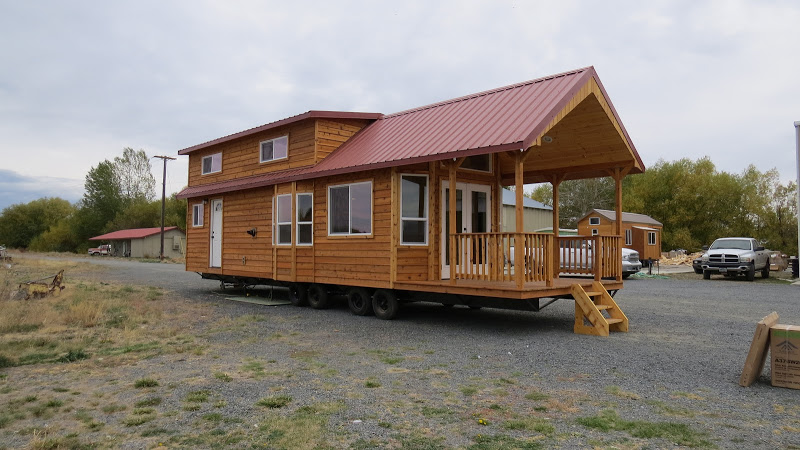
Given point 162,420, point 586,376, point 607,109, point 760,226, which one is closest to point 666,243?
point 760,226

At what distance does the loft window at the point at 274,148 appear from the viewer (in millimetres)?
13172

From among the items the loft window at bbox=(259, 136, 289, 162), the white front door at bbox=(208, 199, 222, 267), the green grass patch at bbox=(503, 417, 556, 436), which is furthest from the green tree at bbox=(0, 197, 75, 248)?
the green grass patch at bbox=(503, 417, 556, 436)

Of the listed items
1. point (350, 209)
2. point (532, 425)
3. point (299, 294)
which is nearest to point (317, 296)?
point (299, 294)

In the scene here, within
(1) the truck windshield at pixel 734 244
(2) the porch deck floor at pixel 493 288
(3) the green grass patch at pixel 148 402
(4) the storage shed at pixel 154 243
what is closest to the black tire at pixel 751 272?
(1) the truck windshield at pixel 734 244

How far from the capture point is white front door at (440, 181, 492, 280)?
411 inches

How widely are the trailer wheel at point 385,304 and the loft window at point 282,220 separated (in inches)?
120

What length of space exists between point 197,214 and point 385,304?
8157mm

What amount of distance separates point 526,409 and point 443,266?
578 cm

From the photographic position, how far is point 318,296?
1202cm

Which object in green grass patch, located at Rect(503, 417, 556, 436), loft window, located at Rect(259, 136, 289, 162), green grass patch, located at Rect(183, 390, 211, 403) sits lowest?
green grass patch, located at Rect(183, 390, 211, 403)

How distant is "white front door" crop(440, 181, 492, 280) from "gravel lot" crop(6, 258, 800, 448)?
4.51ft

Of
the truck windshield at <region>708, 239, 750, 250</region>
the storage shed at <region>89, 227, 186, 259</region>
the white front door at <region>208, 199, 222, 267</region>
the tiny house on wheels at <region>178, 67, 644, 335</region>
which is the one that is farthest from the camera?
the storage shed at <region>89, 227, 186, 259</region>

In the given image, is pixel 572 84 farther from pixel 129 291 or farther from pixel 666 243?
pixel 666 243

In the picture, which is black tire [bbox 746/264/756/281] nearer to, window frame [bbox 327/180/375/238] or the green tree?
window frame [bbox 327/180/375/238]
